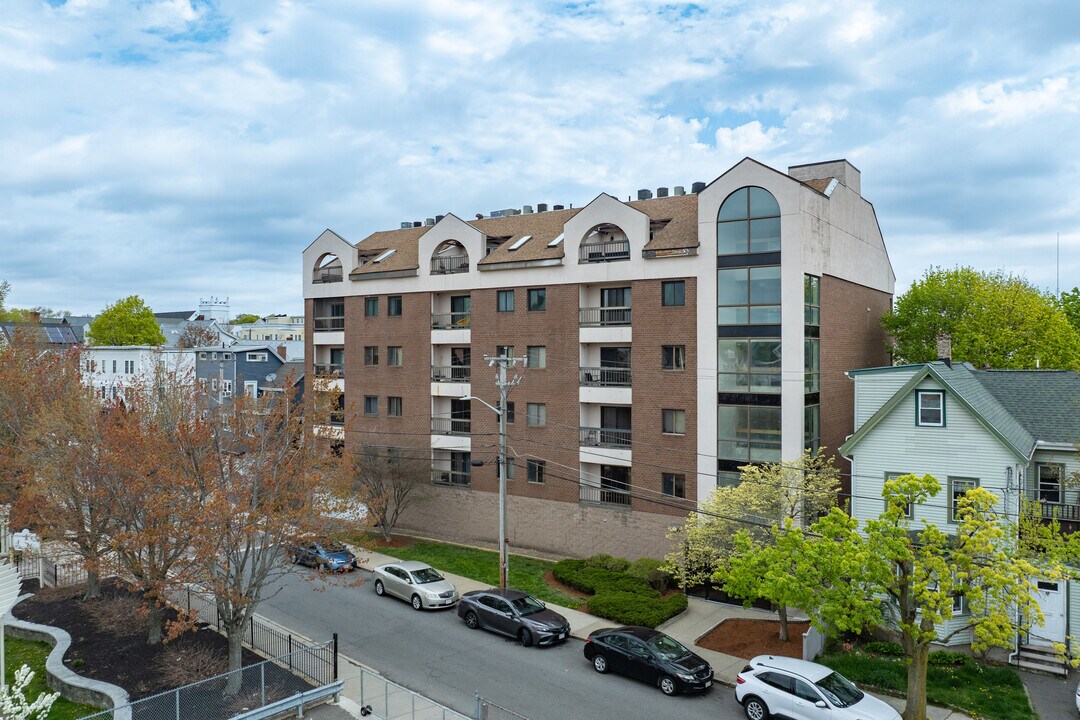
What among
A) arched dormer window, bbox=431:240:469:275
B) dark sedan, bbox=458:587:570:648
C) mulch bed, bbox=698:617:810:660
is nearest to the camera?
mulch bed, bbox=698:617:810:660

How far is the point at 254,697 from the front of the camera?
1852 cm

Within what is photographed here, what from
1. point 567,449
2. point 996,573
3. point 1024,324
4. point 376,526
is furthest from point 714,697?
point 1024,324

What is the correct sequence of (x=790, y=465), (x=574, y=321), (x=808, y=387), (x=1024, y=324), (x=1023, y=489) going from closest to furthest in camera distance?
(x=1023, y=489) < (x=790, y=465) < (x=808, y=387) < (x=574, y=321) < (x=1024, y=324)

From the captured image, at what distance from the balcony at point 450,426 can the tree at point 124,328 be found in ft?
218

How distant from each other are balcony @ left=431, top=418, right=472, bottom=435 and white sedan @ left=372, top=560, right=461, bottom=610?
32.3ft

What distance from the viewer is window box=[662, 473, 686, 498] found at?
104 ft

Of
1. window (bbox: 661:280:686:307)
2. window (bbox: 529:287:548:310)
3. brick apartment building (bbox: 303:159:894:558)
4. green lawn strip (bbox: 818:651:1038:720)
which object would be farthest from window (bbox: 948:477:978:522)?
window (bbox: 529:287:548:310)

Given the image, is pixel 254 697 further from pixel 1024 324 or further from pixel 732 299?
pixel 1024 324

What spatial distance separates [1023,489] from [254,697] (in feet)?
77.6

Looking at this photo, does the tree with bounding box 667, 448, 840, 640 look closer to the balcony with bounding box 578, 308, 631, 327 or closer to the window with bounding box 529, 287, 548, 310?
the balcony with bounding box 578, 308, 631, 327

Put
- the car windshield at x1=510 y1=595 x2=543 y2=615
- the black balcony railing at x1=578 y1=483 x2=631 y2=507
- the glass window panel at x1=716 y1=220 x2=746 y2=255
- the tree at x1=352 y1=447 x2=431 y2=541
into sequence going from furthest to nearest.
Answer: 1. the tree at x1=352 y1=447 x2=431 y2=541
2. the black balcony railing at x1=578 y1=483 x2=631 y2=507
3. the glass window panel at x1=716 y1=220 x2=746 y2=255
4. the car windshield at x1=510 y1=595 x2=543 y2=615

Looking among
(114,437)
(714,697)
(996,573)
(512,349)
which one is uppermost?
(512,349)

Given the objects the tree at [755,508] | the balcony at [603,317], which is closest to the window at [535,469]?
the balcony at [603,317]

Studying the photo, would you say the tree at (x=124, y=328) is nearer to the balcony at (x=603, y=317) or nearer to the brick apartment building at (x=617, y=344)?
the brick apartment building at (x=617, y=344)
